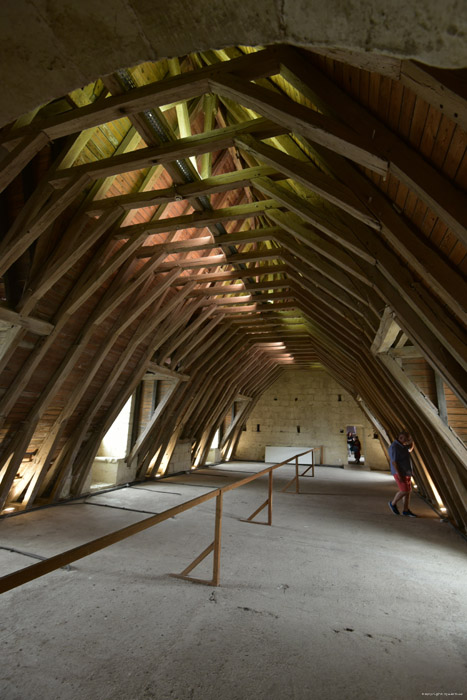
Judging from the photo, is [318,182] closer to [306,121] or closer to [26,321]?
[306,121]

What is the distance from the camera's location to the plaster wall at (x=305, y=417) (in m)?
13.8

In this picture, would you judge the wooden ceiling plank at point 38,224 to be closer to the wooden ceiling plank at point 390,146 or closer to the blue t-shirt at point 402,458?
the wooden ceiling plank at point 390,146

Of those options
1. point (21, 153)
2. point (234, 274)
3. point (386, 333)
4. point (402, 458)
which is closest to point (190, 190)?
point (21, 153)

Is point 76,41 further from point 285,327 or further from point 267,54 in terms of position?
point 285,327

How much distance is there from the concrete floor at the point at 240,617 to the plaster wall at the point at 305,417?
9.01m

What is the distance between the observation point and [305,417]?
1435 cm

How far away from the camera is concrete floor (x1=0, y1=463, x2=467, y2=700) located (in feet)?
6.41

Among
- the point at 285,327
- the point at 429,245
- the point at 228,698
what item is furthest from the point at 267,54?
the point at 285,327

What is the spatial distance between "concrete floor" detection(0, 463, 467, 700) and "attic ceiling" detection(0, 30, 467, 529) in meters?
1.53

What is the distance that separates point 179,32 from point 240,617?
3323 mm

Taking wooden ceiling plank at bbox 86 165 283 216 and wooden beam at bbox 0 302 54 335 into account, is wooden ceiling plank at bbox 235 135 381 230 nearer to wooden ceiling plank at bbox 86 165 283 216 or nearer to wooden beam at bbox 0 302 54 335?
wooden ceiling plank at bbox 86 165 283 216

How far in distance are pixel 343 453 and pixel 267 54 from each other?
44.8 feet

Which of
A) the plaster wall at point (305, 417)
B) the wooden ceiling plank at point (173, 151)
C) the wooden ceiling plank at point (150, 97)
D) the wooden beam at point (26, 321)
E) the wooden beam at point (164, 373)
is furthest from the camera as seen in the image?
the plaster wall at point (305, 417)

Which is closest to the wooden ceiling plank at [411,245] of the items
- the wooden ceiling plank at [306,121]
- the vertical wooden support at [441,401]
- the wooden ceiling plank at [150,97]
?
the wooden ceiling plank at [306,121]
